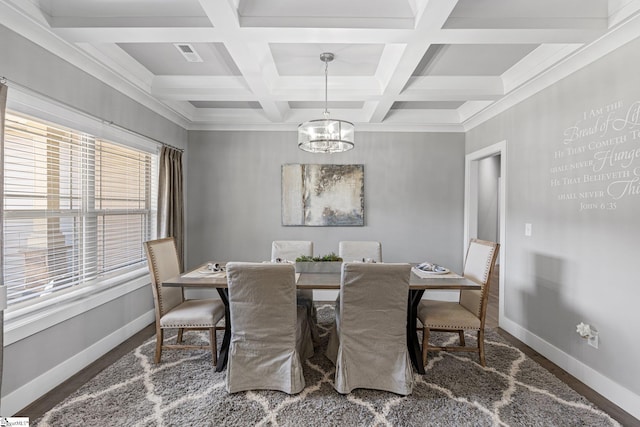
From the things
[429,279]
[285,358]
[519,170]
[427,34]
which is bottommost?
[285,358]


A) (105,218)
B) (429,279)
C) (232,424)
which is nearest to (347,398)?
(232,424)

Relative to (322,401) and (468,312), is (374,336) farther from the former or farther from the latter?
(468,312)

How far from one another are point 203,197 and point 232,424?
323cm

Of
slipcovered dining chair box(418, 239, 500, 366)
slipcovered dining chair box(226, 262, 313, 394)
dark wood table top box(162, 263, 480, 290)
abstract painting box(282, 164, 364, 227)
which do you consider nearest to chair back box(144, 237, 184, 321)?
dark wood table top box(162, 263, 480, 290)

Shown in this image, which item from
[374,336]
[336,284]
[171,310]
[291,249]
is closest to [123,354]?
[171,310]

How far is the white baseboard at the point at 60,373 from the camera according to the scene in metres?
2.03

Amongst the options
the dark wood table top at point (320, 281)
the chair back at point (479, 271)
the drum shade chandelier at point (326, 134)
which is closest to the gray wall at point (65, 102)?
the dark wood table top at point (320, 281)

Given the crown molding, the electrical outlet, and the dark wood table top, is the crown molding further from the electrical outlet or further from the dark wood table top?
the electrical outlet

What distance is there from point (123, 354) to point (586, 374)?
3735mm

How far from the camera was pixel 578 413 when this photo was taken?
2.08m

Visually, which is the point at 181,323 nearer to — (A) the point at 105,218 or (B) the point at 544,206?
(A) the point at 105,218

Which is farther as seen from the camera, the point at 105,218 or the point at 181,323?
the point at 105,218

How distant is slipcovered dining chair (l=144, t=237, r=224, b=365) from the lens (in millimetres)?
2605

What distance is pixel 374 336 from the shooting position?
7.34 ft
